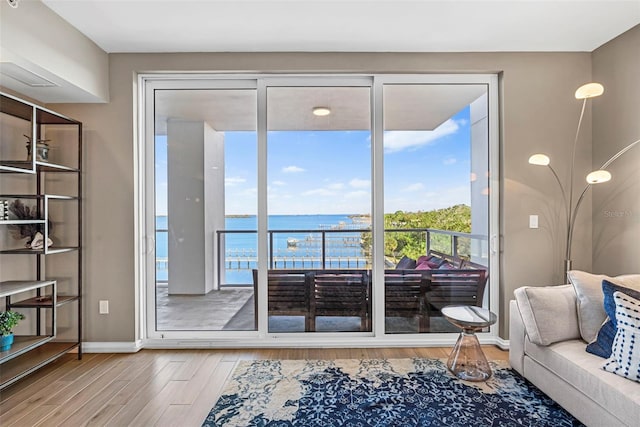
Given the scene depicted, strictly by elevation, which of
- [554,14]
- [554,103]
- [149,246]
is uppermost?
[554,14]

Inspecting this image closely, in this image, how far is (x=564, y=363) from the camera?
221 centimetres

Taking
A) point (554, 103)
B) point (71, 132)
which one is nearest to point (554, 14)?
point (554, 103)

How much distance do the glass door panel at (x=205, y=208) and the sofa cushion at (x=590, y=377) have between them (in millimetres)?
2405

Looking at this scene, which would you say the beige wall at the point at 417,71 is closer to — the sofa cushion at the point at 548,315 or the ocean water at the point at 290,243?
the ocean water at the point at 290,243

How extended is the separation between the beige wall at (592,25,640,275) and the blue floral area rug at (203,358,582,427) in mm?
1425

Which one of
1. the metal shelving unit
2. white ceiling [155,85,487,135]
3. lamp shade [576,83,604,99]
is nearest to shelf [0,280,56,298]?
the metal shelving unit

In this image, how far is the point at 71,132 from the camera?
130 inches

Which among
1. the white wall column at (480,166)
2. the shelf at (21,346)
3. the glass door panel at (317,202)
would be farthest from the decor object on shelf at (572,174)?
the shelf at (21,346)

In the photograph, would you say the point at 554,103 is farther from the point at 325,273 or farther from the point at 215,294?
the point at 215,294

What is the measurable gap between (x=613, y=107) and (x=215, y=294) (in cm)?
393

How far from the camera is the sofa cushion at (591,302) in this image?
7.70 ft

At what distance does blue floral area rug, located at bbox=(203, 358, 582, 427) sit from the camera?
2176 millimetres

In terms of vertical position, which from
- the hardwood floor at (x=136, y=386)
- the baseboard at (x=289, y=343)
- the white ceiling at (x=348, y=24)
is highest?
the white ceiling at (x=348, y=24)

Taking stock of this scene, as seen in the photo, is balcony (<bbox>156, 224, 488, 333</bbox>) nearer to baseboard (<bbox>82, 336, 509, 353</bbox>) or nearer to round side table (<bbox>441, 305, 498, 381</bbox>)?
baseboard (<bbox>82, 336, 509, 353</bbox>)
